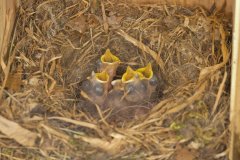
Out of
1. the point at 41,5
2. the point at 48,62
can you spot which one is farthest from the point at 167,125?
the point at 41,5

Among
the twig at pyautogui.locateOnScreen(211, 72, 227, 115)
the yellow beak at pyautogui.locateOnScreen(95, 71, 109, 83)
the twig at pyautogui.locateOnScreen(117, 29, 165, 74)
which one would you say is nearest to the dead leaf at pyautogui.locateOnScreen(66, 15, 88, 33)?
the twig at pyautogui.locateOnScreen(117, 29, 165, 74)

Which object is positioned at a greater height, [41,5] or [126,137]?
[41,5]

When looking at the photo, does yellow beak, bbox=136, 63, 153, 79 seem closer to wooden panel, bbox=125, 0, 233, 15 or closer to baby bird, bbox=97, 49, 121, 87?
baby bird, bbox=97, 49, 121, 87

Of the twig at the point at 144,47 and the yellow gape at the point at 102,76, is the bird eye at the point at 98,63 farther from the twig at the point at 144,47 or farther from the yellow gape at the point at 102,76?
the twig at the point at 144,47

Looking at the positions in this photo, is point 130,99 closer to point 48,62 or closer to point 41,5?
point 48,62

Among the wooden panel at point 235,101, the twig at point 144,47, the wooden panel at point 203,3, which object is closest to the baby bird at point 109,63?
the twig at point 144,47

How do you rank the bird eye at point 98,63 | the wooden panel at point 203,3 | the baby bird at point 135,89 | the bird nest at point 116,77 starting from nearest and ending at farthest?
the bird nest at point 116,77 → the baby bird at point 135,89 → the bird eye at point 98,63 → the wooden panel at point 203,3
